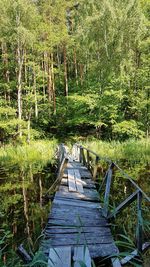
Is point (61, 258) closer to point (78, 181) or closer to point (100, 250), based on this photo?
point (100, 250)

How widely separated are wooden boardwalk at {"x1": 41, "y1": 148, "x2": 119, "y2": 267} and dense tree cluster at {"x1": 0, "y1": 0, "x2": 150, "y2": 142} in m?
11.0

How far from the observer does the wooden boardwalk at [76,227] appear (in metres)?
3.21

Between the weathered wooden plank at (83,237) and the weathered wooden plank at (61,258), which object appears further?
the weathered wooden plank at (83,237)

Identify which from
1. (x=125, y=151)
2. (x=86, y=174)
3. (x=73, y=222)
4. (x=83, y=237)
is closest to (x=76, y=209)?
(x=73, y=222)

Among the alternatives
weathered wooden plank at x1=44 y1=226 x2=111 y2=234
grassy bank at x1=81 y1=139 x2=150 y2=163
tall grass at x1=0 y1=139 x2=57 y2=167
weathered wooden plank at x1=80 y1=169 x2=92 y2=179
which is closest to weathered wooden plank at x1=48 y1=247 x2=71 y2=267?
weathered wooden plank at x1=44 y1=226 x2=111 y2=234

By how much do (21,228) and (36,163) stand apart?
Result: 703 cm

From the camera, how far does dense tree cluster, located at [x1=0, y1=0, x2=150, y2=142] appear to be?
16828 millimetres

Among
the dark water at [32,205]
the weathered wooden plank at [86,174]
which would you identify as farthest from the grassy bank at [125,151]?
the weathered wooden plank at [86,174]

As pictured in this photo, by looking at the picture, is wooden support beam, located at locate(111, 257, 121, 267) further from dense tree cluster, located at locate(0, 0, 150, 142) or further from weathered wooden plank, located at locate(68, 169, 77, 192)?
dense tree cluster, located at locate(0, 0, 150, 142)

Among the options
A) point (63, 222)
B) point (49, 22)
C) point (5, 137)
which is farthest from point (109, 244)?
point (49, 22)

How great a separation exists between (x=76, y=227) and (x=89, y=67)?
17195mm

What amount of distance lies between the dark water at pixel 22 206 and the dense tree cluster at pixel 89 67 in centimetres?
655

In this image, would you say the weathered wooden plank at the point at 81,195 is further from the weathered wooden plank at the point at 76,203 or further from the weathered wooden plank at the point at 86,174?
the weathered wooden plank at the point at 86,174

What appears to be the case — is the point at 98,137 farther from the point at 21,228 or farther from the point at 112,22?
the point at 21,228
